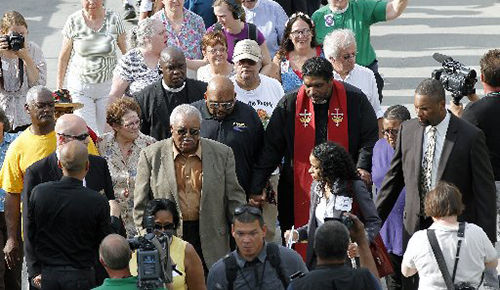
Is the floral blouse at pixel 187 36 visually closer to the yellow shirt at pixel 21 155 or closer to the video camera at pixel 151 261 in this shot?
the yellow shirt at pixel 21 155

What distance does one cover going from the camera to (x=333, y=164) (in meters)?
10.2

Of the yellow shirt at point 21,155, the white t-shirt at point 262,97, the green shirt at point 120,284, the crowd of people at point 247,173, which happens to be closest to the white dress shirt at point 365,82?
the crowd of people at point 247,173

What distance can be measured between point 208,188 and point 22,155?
1457 millimetres

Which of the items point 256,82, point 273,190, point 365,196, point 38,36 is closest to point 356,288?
point 365,196

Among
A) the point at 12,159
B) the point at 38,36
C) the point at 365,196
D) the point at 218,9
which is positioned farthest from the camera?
the point at 38,36

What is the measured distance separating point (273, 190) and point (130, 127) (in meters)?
1.29

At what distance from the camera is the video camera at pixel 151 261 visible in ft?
28.6

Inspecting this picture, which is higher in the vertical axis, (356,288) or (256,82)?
(256,82)

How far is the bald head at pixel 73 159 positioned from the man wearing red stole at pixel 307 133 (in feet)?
6.02

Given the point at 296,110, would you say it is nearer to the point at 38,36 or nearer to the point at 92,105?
the point at 92,105

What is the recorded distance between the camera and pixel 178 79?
12164 millimetres

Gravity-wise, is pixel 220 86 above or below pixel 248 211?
above

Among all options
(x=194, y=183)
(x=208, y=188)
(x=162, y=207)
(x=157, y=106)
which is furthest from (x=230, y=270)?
(x=157, y=106)

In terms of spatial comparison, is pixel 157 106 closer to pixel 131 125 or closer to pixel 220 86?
pixel 131 125
